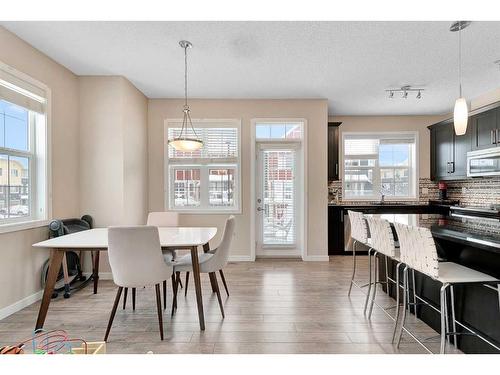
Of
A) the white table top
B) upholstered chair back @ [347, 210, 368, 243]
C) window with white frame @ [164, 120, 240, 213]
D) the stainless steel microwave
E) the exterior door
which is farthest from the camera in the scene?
the exterior door

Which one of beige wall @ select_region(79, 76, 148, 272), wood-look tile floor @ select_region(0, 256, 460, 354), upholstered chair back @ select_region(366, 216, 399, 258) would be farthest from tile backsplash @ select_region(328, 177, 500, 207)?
beige wall @ select_region(79, 76, 148, 272)

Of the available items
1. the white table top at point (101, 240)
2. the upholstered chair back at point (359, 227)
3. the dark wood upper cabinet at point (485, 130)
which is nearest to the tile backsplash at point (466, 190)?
the dark wood upper cabinet at point (485, 130)

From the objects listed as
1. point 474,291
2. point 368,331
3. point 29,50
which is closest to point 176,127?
point 29,50

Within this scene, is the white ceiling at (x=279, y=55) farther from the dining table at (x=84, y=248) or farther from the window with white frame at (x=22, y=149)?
the dining table at (x=84, y=248)

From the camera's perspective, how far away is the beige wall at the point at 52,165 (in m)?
2.81

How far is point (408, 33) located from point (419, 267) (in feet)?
7.19

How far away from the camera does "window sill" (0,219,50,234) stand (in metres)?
2.75

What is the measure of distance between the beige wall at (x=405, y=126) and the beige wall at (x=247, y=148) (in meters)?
1.24

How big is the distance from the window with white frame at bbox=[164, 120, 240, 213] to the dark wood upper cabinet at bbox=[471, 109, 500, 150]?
3620 mm

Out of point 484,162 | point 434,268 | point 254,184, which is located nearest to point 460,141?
point 484,162

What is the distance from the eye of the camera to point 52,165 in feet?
11.2

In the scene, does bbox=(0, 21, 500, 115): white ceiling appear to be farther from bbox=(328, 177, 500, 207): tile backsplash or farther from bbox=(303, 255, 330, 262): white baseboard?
bbox=(303, 255, 330, 262): white baseboard

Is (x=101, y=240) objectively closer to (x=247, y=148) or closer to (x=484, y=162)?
(x=247, y=148)

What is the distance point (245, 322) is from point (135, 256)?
1112 mm
